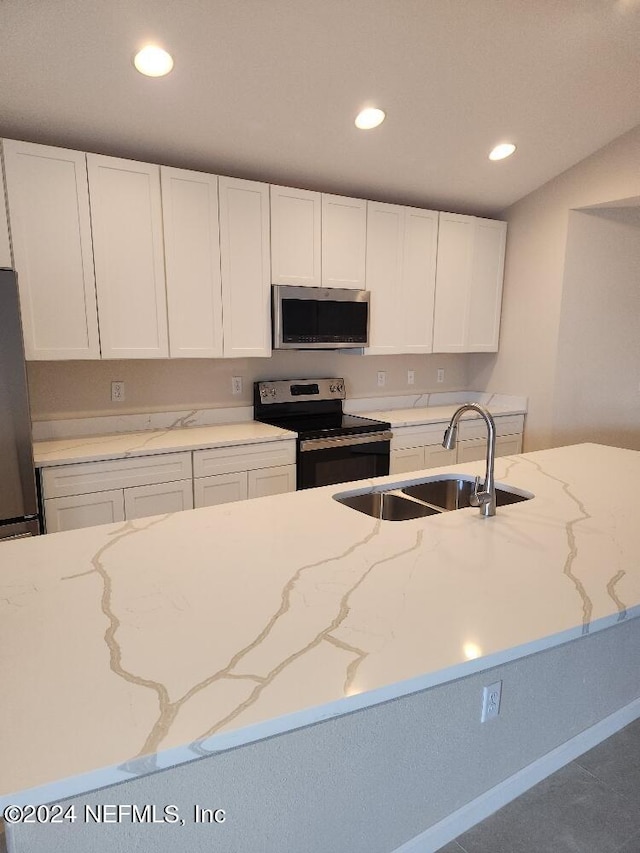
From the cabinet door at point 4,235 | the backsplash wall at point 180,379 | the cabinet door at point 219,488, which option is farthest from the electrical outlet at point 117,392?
the cabinet door at point 4,235

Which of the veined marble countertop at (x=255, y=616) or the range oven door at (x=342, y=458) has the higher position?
the veined marble countertop at (x=255, y=616)

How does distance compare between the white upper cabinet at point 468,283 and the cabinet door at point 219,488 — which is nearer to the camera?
the cabinet door at point 219,488

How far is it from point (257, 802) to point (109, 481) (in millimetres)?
1888

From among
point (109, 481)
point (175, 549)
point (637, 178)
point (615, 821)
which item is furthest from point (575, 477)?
point (637, 178)

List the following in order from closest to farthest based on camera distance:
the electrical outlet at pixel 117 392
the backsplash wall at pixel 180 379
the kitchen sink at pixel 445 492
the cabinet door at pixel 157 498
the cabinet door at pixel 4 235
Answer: the kitchen sink at pixel 445 492 → the cabinet door at pixel 4 235 → the cabinet door at pixel 157 498 → the backsplash wall at pixel 180 379 → the electrical outlet at pixel 117 392

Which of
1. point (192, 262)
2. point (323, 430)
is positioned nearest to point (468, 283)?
point (323, 430)

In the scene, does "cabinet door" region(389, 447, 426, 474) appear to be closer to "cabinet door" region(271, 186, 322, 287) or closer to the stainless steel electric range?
the stainless steel electric range

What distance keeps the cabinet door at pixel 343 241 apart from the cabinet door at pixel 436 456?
125 centimetres

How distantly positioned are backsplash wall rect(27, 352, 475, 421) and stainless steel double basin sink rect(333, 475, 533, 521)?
1778mm

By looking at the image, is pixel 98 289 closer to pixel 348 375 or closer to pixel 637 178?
pixel 348 375

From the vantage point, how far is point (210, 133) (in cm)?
275

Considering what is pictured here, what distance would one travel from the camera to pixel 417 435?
3.67m

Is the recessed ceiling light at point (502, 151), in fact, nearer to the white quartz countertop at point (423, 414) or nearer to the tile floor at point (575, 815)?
the white quartz countertop at point (423, 414)

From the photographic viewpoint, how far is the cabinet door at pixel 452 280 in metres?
3.85
